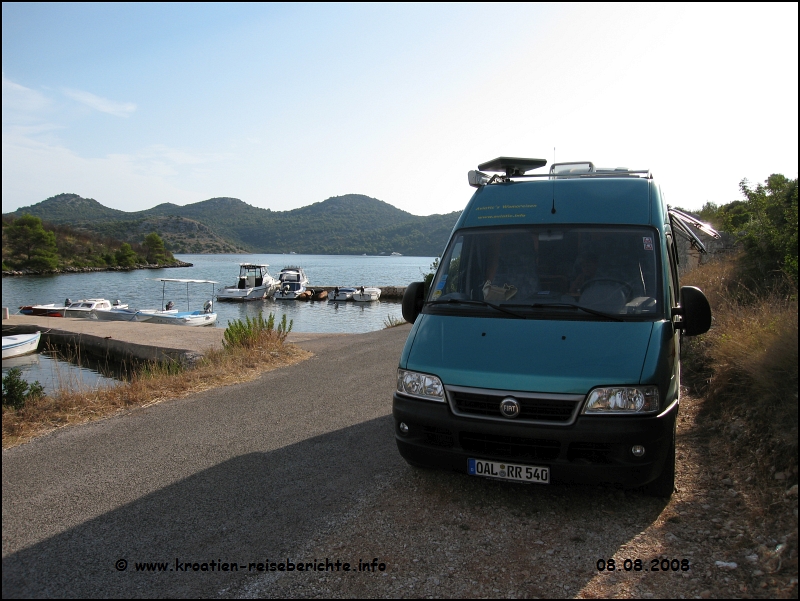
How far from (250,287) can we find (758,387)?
2387 inches

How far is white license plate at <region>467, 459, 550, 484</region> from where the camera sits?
405 centimetres

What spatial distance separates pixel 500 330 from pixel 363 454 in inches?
80.7

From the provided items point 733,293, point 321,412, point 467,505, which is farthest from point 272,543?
point 733,293

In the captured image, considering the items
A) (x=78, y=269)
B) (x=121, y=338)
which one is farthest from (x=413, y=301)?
(x=78, y=269)

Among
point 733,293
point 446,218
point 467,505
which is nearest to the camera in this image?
point 467,505

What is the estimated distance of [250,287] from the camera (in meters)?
62.8

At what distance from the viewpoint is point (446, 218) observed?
513ft

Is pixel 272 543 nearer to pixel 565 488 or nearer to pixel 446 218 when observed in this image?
pixel 565 488

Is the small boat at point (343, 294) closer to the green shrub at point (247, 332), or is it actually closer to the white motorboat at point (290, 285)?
the white motorboat at point (290, 285)

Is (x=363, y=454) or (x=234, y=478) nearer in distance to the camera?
(x=234, y=478)

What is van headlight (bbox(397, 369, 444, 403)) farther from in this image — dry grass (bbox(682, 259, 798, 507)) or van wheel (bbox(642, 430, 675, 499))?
dry grass (bbox(682, 259, 798, 507))

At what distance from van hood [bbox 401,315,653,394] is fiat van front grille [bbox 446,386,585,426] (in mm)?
44

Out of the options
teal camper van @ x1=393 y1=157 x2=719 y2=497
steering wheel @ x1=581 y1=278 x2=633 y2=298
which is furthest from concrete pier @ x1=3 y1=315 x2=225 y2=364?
steering wheel @ x1=581 y1=278 x2=633 y2=298

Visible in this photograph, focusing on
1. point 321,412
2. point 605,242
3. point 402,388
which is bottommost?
point 321,412
